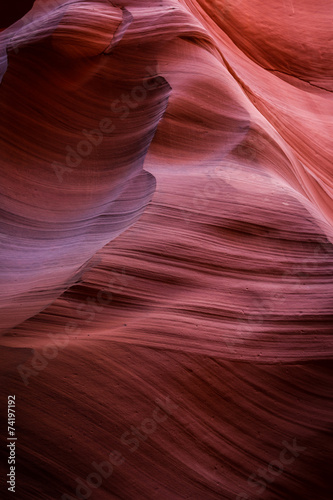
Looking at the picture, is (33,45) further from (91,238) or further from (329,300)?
(329,300)

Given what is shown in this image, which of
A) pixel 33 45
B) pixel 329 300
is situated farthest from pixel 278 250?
pixel 33 45

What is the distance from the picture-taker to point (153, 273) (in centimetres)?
221

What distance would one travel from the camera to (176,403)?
1937mm

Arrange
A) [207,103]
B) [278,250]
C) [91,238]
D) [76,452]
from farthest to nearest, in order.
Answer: [207,103] < [91,238] < [278,250] < [76,452]

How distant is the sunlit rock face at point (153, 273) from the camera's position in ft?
6.20

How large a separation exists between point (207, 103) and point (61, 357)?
1777 mm

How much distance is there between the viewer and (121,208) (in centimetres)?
259

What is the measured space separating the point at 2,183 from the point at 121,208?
1.10m

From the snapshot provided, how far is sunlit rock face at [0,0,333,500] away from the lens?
1.89m

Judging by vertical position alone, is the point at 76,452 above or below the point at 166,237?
below

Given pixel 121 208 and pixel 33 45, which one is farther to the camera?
pixel 33 45

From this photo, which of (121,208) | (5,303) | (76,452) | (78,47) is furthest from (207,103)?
(76,452)

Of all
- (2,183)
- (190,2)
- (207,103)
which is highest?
(190,2)

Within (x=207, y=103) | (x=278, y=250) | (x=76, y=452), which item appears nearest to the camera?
(x=76, y=452)
